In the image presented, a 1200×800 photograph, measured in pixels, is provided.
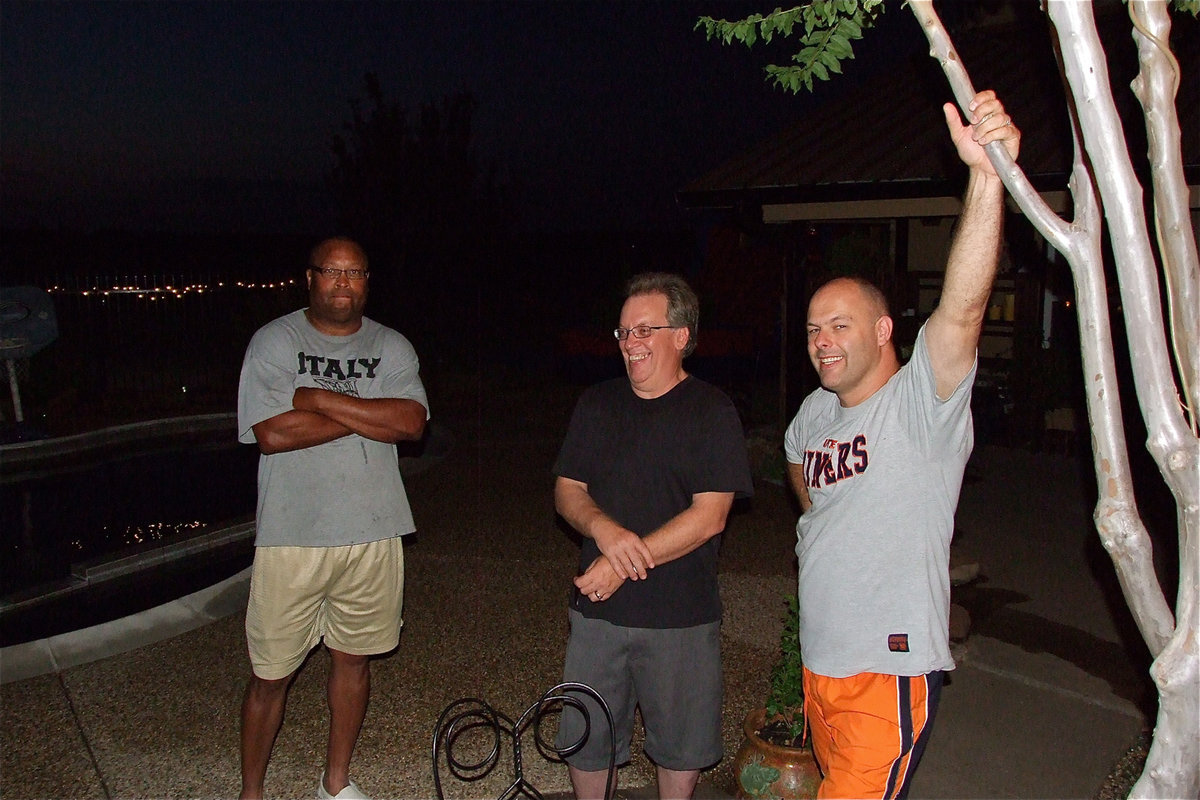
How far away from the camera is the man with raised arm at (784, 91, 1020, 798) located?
2.40m

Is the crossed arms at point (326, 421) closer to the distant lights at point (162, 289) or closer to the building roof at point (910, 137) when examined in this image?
the building roof at point (910, 137)

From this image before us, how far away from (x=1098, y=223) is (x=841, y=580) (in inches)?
46.9

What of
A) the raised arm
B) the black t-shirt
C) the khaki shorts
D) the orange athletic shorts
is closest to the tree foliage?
the raised arm

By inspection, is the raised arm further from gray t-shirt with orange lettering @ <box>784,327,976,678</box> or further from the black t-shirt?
the black t-shirt

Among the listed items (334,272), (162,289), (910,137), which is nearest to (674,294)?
(334,272)

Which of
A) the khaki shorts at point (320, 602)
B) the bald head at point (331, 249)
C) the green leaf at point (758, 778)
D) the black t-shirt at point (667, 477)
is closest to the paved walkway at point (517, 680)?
the green leaf at point (758, 778)

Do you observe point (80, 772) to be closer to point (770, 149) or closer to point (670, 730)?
point (670, 730)

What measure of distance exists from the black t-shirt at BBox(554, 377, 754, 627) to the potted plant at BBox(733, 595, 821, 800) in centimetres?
48

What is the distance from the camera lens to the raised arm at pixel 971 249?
1.79 metres

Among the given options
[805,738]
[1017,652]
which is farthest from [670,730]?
[1017,652]

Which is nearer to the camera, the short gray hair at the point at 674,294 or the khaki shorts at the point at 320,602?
the short gray hair at the point at 674,294

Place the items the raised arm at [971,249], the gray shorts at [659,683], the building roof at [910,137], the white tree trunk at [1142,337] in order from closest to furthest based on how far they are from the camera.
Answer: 1. the white tree trunk at [1142,337]
2. the raised arm at [971,249]
3. the gray shorts at [659,683]
4. the building roof at [910,137]

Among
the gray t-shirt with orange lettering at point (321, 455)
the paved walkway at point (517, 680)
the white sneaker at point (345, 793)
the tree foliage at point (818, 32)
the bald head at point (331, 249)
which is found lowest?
the paved walkway at point (517, 680)

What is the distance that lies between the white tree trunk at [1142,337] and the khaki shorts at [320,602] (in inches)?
99.3
